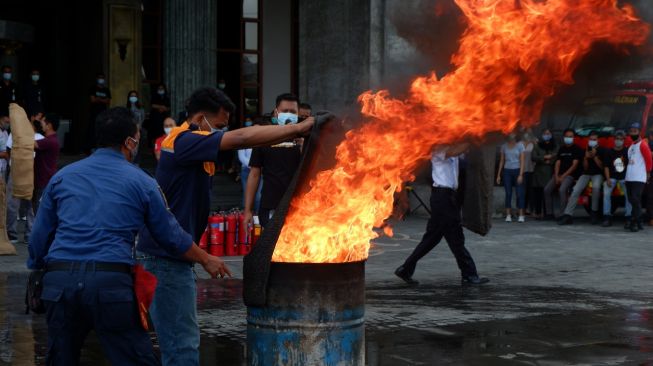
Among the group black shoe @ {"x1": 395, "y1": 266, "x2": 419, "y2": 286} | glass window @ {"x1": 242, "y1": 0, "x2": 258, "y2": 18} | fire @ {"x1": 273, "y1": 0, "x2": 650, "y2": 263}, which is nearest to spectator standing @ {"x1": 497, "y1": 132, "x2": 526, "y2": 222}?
black shoe @ {"x1": 395, "y1": 266, "x2": 419, "y2": 286}

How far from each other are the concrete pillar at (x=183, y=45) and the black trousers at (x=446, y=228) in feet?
43.9

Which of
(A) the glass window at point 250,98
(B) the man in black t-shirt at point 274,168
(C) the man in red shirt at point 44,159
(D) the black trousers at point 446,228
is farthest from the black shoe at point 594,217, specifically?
(A) the glass window at point 250,98

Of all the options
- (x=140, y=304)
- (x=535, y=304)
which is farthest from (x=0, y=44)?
(x=140, y=304)

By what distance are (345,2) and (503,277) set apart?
991 cm

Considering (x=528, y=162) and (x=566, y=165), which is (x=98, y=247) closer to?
(x=566, y=165)

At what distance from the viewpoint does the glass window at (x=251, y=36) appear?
29250 mm

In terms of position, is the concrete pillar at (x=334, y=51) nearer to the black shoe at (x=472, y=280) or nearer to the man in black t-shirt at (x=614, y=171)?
the man in black t-shirt at (x=614, y=171)

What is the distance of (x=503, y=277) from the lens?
1255cm

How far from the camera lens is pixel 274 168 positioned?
9.94 metres

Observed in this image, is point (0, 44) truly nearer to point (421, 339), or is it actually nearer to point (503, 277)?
point (503, 277)

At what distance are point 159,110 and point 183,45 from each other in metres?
1.82

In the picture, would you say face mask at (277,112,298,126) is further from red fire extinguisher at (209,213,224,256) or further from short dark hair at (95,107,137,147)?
red fire extinguisher at (209,213,224,256)

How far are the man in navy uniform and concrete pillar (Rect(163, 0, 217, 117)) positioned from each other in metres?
19.1

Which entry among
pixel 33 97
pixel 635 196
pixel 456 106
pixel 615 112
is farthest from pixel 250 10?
pixel 456 106
